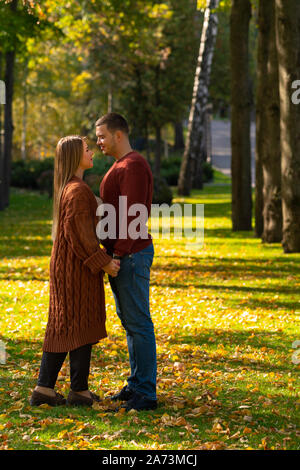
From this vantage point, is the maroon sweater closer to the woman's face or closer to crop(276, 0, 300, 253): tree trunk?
the woman's face

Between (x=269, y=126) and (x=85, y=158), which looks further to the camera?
(x=269, y=126)

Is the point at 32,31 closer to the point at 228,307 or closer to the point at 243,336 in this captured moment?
the point at 228,307

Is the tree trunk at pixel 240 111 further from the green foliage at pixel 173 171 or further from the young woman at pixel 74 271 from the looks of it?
the green foliage at pixel 173 171

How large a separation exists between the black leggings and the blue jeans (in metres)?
0.36

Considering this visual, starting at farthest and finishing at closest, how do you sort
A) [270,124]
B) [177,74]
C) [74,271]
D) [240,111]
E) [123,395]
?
1. [177,74]
2. [240,111]
3. [270,124]
4. [123,395]
5. [74,271]

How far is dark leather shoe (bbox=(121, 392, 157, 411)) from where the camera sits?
6.13 metres

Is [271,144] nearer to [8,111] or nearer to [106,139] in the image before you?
[106,139]

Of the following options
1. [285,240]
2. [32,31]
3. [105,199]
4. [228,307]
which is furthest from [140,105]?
[105,199]

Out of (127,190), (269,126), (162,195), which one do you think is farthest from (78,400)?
(162,195)

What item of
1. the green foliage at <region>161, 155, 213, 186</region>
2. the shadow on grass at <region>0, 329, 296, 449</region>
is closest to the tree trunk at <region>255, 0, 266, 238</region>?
the shadow on grass at <region>0, 329, 296, 449</region>

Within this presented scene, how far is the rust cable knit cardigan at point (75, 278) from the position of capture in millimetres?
5871

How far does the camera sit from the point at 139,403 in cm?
614

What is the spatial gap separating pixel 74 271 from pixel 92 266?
0.20 metres

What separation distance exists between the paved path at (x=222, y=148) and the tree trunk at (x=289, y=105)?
34.1 m
